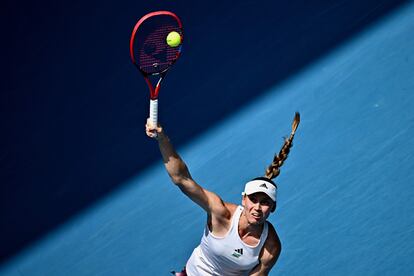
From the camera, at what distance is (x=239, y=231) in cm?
438

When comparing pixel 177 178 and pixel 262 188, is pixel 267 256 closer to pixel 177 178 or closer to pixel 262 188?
pixel 262 188

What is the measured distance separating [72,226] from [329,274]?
175cm

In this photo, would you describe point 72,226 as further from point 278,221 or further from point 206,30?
point 206,30

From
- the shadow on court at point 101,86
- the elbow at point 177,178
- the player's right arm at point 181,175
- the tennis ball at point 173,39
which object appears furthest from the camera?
the shadow on court at point 101,86

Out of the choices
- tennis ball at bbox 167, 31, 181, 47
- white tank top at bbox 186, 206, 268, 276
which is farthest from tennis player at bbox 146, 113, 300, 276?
tennis ball at bbox 167, 31, 181, 47

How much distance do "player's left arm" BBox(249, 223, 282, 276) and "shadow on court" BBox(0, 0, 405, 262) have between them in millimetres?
1818

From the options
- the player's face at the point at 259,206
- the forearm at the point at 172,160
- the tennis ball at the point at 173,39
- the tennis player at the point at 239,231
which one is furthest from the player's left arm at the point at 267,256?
the tennis ball at the point at 173,39

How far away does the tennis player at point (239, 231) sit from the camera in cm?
423

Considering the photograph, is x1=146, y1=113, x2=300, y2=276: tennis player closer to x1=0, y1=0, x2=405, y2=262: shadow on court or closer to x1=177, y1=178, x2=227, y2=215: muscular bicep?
A: x1=177, y1=178, x2=227, y2=215: muscular bicep

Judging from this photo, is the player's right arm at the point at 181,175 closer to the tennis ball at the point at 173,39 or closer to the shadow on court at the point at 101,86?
the tennis ball at the point at 173,39

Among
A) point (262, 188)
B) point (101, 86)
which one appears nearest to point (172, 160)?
point (262, 188)

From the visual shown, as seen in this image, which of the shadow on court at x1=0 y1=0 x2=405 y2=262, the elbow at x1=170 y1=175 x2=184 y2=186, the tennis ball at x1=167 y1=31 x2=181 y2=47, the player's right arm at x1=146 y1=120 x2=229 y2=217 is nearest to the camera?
the player's right arm at x1=146 y1=120 x2=229 y2=217

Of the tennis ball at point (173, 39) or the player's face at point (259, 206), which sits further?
the tennis ball at point (173, 39)

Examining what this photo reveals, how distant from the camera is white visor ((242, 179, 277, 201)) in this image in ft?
13.8
